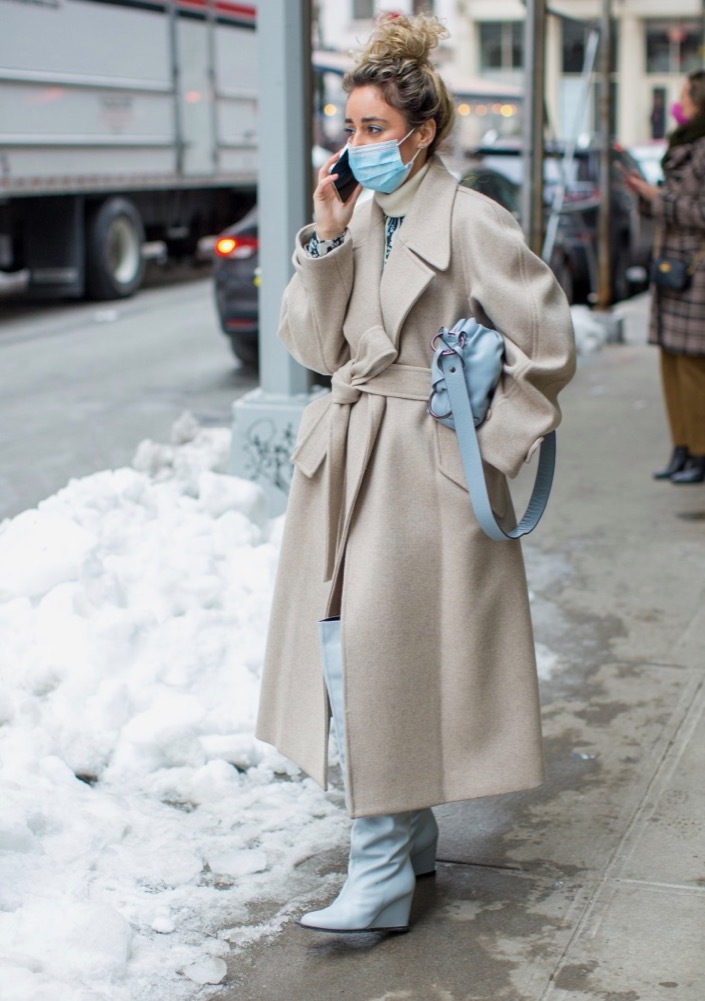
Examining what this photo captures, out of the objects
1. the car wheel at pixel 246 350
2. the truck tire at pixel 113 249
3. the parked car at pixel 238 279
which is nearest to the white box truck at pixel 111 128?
the truck tire at pixel 113 249

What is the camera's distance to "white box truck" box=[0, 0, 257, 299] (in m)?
13.9

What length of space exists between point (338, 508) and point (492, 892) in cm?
100

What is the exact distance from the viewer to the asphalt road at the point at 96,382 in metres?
8.23

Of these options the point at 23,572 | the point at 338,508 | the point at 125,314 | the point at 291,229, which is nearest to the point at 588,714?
the point at 338,508

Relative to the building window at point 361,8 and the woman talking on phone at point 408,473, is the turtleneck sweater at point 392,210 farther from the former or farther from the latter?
the building window at point 361,8

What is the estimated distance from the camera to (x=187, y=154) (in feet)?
57.3

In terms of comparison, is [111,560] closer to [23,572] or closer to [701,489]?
[23,572]

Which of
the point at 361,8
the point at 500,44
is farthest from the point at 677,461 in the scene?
the point at 361,8

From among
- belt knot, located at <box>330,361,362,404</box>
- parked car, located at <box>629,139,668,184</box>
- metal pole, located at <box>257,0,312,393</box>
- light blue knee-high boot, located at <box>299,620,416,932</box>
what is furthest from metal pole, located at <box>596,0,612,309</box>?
light blue knee-high boot, located at <box>299,620,416,932</box>

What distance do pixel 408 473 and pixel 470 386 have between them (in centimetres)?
25

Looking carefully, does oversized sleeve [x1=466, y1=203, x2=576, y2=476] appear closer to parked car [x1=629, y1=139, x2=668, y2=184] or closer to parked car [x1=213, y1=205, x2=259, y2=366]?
parked car [x1=213, y1=205, x2=259, y2=366]

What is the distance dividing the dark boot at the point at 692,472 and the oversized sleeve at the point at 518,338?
14.2ft

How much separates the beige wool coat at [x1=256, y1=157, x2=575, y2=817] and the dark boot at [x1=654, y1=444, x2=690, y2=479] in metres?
4.26

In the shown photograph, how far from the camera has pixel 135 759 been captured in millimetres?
3947
